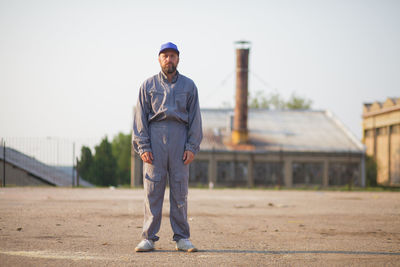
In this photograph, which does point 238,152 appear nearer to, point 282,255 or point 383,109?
point 383,109

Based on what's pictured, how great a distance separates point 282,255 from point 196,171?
28653mm

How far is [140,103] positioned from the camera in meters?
5.29

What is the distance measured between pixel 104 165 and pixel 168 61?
2508 centimetres

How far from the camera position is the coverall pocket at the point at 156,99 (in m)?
5.21

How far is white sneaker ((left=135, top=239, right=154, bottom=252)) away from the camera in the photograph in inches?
193

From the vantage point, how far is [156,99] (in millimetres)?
→ 5223

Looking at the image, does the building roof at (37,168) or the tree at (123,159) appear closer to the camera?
the building roof at (37,168)

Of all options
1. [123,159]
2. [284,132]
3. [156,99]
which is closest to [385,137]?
[284,132]

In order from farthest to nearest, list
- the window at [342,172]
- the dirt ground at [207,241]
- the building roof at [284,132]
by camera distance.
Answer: the window at [342,172], the building roof at [284,132], the dirt ground at [207,241]

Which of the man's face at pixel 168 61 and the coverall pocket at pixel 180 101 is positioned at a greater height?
the man's face at pixel 168 61

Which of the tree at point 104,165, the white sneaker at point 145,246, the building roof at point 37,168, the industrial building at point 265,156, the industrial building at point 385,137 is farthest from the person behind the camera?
the industrial building at point 385,137

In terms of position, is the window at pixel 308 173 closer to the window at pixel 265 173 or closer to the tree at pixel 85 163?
the window at pixel 265 173

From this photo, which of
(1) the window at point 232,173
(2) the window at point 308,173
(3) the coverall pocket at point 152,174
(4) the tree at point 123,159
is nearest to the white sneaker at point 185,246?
(3) the coverall pocket at point 152,174

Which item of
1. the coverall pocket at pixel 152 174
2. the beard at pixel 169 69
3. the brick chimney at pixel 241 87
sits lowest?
the coverall pocket at pixel 152 174
